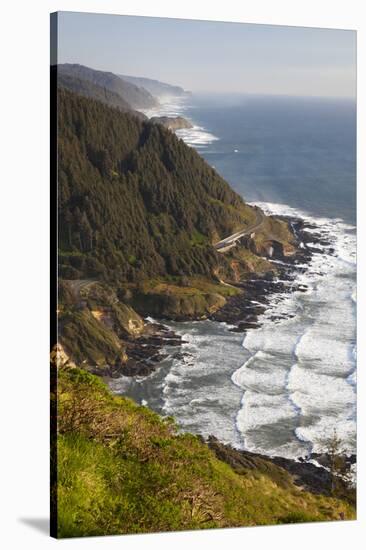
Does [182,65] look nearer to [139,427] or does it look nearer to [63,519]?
[139,427]

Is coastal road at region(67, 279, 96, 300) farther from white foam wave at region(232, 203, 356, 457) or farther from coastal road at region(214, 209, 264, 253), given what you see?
white foam wave at region(232, 203, 356, 457)

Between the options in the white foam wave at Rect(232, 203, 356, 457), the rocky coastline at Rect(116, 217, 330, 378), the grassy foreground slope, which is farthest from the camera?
the white foam wave at Rect(232, 203, 356, 457)

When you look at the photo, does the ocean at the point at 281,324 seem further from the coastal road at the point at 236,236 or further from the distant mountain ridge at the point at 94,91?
the distant mountain ridge at the point at 94,91

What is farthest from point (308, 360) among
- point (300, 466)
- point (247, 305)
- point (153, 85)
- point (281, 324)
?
point (153, 85)

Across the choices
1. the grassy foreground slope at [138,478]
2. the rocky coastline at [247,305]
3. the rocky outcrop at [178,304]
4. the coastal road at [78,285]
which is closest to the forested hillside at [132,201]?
the coastal road at [78,285]

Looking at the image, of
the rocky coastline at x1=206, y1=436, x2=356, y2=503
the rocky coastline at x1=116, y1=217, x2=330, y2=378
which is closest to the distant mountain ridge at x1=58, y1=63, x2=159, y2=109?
the rocky coastline at x1=116, y1=217, x2=330, y2=378

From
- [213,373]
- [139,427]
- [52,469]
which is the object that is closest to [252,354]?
[213,373]
